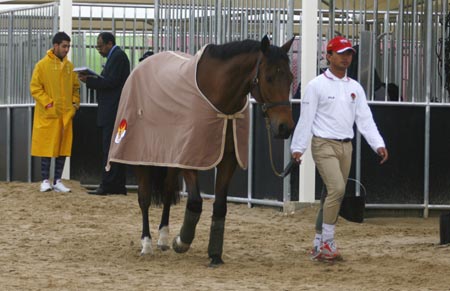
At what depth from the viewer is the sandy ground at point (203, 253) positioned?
26.8 ft

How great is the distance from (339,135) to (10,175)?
9.14m

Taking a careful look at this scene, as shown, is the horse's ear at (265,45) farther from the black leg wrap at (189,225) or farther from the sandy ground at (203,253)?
the sandy ground at (203,253)

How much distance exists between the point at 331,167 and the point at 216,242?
3.42 feet

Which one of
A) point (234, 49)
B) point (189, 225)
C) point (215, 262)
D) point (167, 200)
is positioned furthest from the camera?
point (167, 200)

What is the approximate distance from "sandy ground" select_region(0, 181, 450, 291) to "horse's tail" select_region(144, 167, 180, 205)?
1.44 feet

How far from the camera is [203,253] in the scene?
9.92 meters

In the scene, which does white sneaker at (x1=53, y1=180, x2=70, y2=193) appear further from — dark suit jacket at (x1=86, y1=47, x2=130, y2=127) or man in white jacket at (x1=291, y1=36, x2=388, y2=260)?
man in white jacket at (x1=291, y1=36, x2=388, y2=260)

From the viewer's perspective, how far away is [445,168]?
43.2 ft

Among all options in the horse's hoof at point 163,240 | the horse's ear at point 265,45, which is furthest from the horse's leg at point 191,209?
the horse's ear at point 265,45

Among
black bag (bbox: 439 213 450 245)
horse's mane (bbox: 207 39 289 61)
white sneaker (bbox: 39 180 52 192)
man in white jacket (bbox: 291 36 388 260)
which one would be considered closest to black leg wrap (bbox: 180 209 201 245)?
man in white jacket (bbox: 291 36 388 260)

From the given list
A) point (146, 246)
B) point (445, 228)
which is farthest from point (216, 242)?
point (445, 228)

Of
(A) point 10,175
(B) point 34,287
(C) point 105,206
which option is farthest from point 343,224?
(A) point 10,175

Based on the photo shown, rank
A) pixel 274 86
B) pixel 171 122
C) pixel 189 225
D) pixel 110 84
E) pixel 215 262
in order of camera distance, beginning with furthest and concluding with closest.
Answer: pixel 110 84
pixel 171 122
pixel 189 225
pixel 215 262
pixel 274 86

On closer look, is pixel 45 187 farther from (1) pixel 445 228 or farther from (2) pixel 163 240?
(1) pixel 445 228
